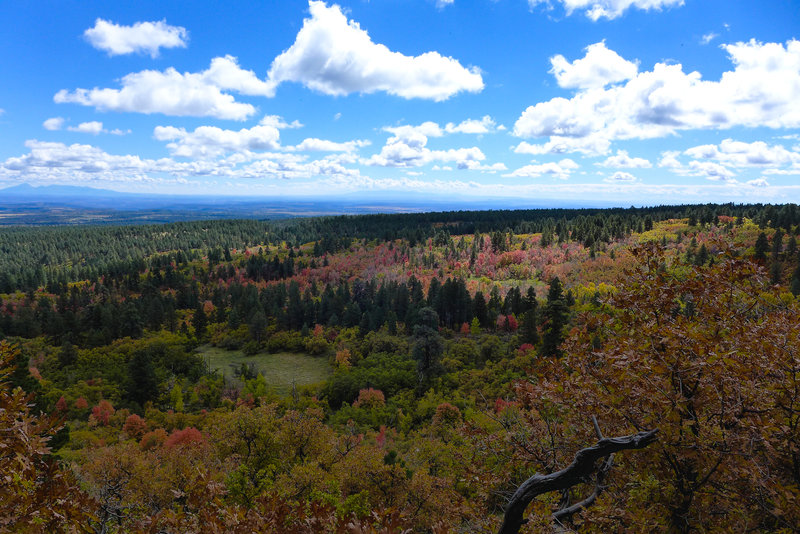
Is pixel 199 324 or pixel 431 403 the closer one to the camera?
pixel 431 403

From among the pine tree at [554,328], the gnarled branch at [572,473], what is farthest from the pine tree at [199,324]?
the gnarled branch at [572,473]

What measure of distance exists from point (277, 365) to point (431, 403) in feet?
126

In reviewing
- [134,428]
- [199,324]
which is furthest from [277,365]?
[134,428]

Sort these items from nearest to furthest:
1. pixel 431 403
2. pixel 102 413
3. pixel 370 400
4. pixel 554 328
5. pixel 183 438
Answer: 1. pixel 183 438
2. pixel 102 413
3. pixel 431 403
4. pixel 370 400
5. pixel 554 328

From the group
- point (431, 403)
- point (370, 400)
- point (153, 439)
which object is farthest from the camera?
point (370, 400)

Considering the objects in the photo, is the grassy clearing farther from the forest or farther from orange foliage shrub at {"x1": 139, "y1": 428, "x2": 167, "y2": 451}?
orange foliage shrub at {"x1": 139, "y1": 428, "x2": 167, "y2": 451}

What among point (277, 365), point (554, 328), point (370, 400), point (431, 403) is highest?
point (554, 328)

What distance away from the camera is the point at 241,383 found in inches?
2387

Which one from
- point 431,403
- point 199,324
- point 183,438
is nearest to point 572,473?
point 183,438

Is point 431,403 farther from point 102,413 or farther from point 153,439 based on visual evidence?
point 102,413

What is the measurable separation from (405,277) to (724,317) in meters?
124

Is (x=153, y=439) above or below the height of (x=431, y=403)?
below

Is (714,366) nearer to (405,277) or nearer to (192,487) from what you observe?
(192,487)

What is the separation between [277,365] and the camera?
7262cm
